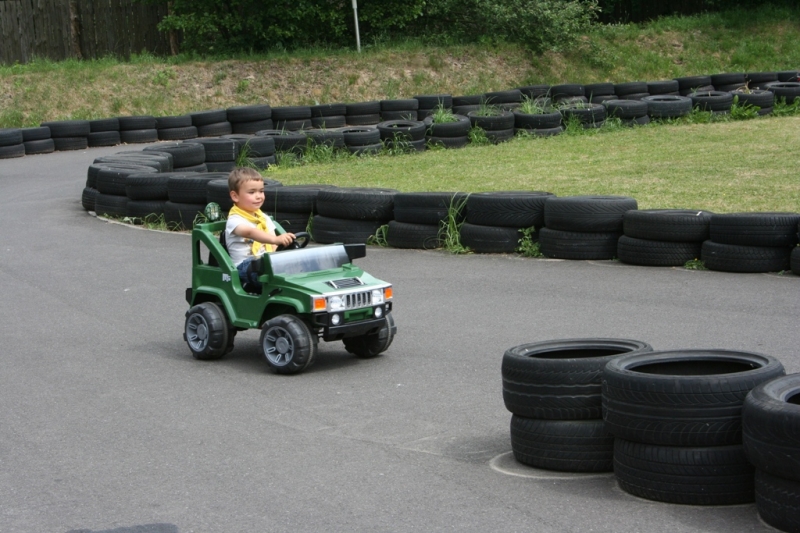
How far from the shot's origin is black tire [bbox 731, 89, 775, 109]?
75.4 feet

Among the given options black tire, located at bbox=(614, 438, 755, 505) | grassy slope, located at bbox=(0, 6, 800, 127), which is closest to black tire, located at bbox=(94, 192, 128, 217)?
black tire, located at bbox=(614, 438, 755, 505)

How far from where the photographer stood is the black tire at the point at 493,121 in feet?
68.8

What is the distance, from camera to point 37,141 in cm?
2309

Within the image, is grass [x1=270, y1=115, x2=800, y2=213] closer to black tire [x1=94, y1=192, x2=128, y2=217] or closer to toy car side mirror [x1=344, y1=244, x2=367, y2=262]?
black tire [x1=94, y1=192, x2=128, y2=217]

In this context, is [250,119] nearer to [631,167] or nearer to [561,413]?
[631,167]

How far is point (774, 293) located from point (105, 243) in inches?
300

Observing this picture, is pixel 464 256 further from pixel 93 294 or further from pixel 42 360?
pixel 42 360

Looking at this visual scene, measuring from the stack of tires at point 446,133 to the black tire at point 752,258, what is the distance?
11.2 metres

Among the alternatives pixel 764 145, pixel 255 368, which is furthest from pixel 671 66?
pixel 255 368

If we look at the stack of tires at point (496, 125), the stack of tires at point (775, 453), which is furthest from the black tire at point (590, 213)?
the stack of tires at point (496, 125)

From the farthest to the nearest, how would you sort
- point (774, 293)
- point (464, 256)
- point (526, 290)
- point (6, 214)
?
point (6, 214)
point (464, 256)
point (526, 290)
point (774, 293)

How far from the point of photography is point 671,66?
32.3 meters

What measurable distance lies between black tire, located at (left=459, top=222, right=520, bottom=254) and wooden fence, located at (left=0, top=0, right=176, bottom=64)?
24.0 meters

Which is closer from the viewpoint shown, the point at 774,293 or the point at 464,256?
the point at 774,293
